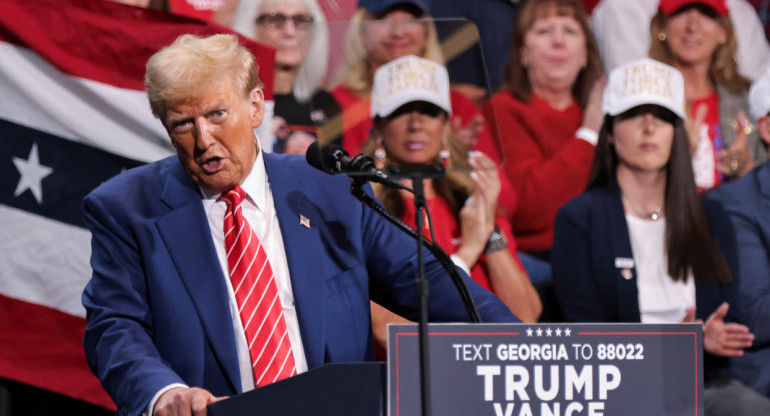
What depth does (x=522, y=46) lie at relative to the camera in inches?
151

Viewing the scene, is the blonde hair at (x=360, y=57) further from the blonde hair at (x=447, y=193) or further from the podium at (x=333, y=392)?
the podium at (x=333, y=392)

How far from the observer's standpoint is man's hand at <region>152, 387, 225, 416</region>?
62.1 inches

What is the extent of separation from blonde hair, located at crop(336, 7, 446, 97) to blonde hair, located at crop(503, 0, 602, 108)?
1886mm

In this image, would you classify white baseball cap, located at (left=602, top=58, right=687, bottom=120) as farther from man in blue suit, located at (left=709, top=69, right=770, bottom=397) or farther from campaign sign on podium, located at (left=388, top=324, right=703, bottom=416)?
campaign sign on podium, located at (left=388, top=324, right=703, bottom=416)

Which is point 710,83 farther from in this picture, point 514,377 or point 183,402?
point 183,402

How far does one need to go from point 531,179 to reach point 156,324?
2130 mm

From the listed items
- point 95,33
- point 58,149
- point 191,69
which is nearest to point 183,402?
point 191,69

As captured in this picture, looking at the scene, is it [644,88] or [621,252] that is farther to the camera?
[644,88]

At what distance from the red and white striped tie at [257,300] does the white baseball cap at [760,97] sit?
2901mm

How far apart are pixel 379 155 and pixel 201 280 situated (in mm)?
475

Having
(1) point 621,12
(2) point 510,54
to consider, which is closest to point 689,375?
(2) point 510,54

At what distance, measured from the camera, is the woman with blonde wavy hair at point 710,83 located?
4.09m

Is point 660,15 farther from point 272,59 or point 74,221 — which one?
point 74,221

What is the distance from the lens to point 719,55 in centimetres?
419
